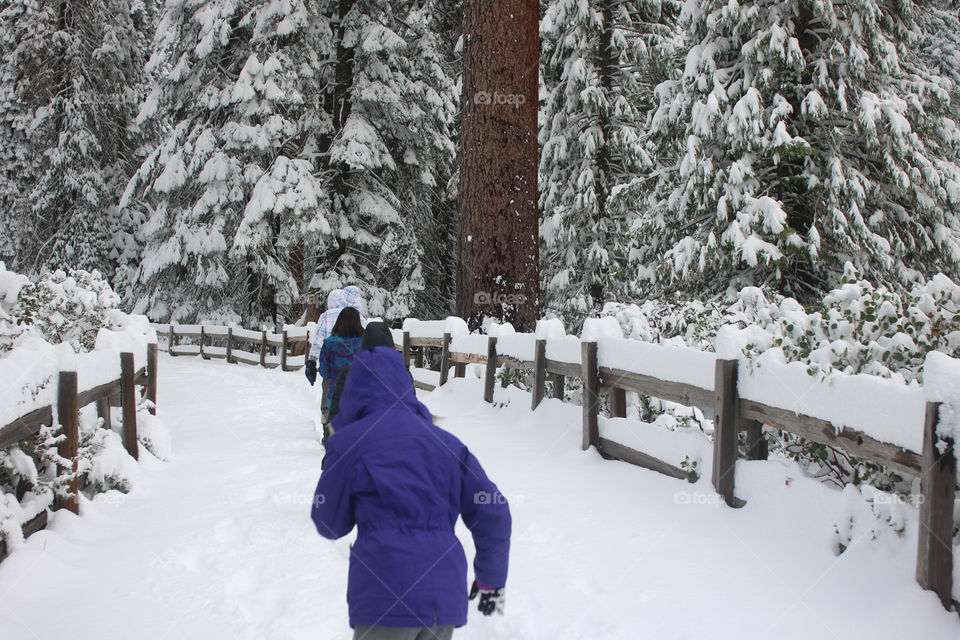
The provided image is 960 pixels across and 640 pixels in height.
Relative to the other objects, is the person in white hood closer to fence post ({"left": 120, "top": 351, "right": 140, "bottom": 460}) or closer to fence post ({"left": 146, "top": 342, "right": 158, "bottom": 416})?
fence post ({"left": 120, "top": 351, "right": 140, "bottom": 460})

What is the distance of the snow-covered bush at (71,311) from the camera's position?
7.48 m

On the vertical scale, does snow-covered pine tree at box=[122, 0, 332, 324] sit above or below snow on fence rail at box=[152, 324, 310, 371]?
above

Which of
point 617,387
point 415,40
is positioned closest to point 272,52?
point 415,40

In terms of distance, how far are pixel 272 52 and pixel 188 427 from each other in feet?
37.4

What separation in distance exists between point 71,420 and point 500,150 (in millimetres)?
5766

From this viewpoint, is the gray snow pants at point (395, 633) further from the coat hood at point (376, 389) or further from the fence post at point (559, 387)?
the fence post at point (559, 387)

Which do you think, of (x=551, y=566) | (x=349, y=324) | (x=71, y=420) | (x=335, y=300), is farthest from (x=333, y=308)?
(x=551, y=566)

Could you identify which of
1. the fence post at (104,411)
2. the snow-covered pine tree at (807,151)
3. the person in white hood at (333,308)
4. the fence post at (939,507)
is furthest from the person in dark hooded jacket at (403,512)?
the snow-covered pine tree at (807,151)

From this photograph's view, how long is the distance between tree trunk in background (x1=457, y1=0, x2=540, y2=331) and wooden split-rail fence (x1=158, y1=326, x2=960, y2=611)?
107cm

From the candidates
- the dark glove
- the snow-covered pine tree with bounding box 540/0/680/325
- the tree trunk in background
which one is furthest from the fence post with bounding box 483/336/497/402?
the snow-covered pine tree with bounding box 540/0/680/325

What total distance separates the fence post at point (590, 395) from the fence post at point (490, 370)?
2141 millimetres

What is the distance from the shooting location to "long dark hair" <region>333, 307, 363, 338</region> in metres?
6.14

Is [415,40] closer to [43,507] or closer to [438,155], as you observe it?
[438,155]

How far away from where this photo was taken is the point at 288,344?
656 inches
